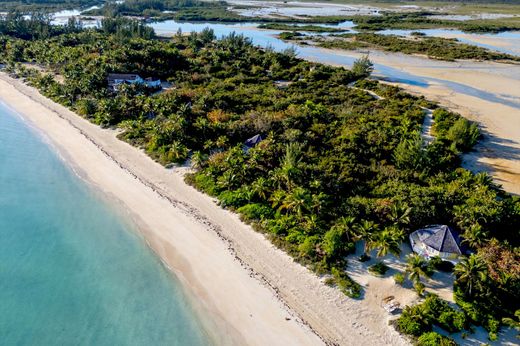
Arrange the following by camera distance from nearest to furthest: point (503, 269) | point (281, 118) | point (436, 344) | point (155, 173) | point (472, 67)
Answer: point (436, 344), point (503, 269), point (155, 173), point (281, 118), point (472, 67)

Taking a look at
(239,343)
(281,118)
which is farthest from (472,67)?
(239,343)

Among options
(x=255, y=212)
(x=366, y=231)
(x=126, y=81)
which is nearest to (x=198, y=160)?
(x=255, y=212)

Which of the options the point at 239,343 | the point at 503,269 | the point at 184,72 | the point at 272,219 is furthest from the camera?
the point at 184,72

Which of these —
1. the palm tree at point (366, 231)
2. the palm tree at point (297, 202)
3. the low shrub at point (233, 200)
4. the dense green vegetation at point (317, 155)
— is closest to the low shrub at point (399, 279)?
the dense green vegetation at point (317, 155)

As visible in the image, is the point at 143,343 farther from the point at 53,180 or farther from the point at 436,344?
the point at 53,180

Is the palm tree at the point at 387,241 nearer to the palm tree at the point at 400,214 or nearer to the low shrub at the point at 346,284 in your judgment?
the palm tree at the point at 400,214
